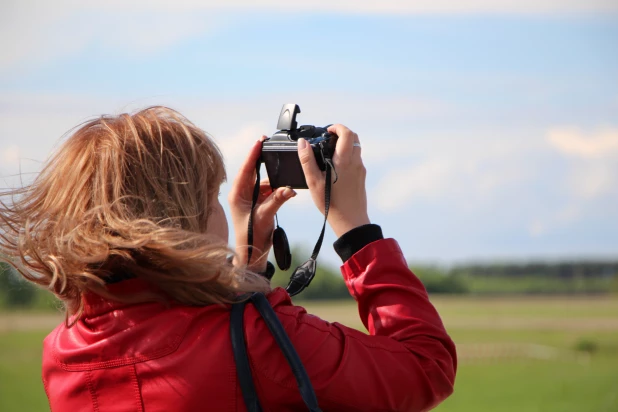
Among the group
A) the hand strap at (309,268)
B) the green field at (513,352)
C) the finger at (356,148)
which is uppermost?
the finger at (356,148)

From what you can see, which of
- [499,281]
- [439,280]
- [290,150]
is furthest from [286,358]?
[499,281]

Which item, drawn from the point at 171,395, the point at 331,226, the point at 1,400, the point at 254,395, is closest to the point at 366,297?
the point at 331,226

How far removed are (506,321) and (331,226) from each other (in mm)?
57420

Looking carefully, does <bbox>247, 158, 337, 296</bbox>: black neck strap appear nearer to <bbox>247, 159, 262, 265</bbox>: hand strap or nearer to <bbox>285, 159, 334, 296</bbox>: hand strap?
<bbox>285, 159, 334, 296</bbox>: hand strap

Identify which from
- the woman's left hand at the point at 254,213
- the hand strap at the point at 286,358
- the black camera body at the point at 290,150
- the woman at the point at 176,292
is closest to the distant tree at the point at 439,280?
the woman's left hand at the point at 254,213

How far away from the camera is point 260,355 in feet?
6.23

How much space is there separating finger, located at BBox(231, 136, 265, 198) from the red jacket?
0.57m

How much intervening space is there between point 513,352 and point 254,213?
146ft

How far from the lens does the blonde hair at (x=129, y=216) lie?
6.50 feet

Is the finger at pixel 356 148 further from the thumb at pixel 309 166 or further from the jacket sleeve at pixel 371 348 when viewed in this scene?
the jacket sleeve at pixel 371 348

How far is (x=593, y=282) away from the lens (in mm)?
55844

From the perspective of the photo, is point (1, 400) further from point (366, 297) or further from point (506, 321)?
point (506, 321)

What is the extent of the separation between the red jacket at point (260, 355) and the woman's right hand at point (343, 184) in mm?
126

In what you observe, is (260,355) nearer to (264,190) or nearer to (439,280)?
(264,190)
